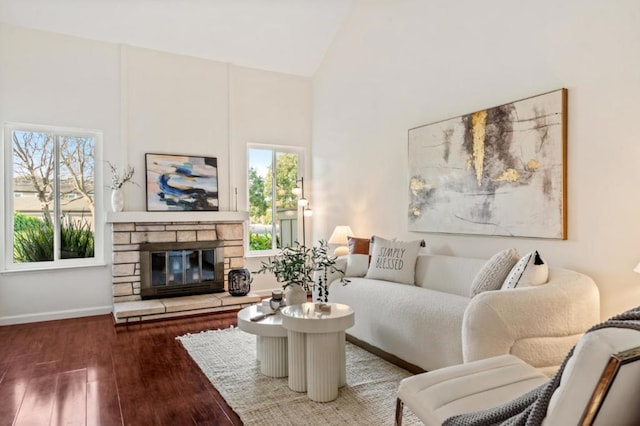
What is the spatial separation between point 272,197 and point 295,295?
3.16 meters

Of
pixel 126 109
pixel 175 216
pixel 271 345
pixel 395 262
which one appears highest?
pixel 126 109

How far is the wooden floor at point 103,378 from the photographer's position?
7.84 ft

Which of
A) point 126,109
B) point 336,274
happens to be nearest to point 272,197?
point 126,109

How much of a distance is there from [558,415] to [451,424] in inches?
18.8

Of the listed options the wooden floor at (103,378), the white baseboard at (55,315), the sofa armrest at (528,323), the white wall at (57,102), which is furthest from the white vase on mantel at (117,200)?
the sofa armrest at (528,323)

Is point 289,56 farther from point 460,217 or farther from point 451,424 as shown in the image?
point 451,424

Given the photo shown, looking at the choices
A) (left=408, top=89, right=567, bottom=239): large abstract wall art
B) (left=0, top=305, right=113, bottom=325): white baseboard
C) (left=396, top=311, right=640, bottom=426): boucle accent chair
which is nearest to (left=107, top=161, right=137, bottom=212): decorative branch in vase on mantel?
(left=0, top=305, right=113, bottom=325): white baseboard

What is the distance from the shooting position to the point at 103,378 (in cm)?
295

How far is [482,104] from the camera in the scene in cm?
365

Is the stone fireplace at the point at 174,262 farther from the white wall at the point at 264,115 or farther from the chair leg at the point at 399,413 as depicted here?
the chair leg at the point at 399,413

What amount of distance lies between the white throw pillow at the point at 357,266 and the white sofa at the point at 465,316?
0.29 meters

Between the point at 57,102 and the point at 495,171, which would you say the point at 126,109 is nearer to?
the point at 57,102

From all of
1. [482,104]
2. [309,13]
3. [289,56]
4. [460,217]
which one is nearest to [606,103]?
[482,104]

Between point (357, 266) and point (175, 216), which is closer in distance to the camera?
point (357, 266)
